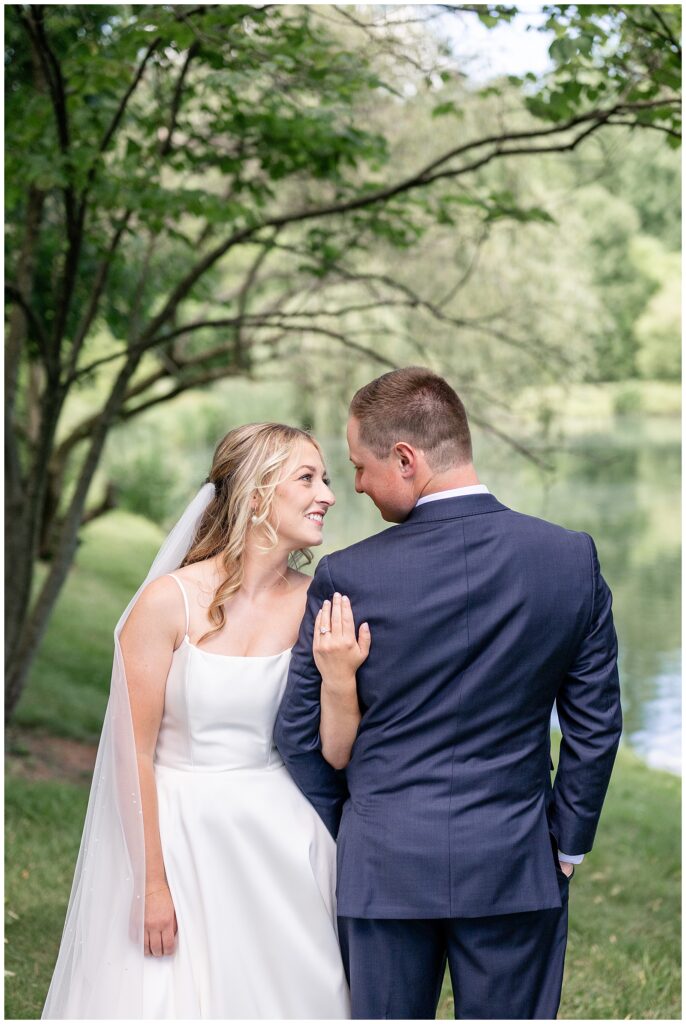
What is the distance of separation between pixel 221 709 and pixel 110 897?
51 centimetres

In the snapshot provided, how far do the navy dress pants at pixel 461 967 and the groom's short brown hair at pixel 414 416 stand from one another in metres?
0.99

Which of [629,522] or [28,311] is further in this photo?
[629,522]

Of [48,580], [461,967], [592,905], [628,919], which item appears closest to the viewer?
[461,967]

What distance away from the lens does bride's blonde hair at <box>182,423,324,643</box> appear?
8.59 feet

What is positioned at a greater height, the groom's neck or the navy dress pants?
the groom's neck

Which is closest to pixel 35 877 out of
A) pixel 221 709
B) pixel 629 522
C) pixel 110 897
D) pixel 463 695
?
pixel 110 897

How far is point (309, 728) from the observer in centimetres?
244

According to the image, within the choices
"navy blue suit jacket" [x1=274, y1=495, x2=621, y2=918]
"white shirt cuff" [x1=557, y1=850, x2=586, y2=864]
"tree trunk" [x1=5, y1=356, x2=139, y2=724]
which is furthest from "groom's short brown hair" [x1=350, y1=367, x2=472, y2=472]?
"tree trunk" [x1=5, y1=356, x2=139, y2=724]

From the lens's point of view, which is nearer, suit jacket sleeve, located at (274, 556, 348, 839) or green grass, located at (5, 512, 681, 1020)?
suit jacket sleeve, located at (274, 556, 348, 839)

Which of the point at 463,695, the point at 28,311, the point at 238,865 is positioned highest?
the point at 28,311

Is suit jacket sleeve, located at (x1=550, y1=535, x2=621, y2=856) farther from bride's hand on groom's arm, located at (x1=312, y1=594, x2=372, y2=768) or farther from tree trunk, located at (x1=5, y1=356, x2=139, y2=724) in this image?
tree trunk, located at (x1=5, y1=356, x2=139, y2=724)

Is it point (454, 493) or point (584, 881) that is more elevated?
point (454, 493)

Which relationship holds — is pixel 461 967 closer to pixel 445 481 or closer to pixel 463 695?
pixel 463 695

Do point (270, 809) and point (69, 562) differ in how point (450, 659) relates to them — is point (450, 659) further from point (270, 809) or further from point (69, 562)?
point (69, 562)
